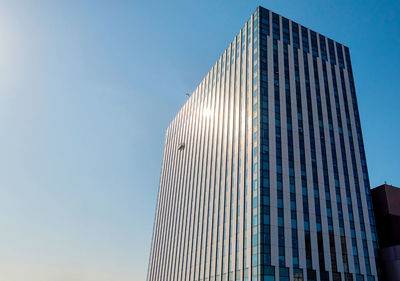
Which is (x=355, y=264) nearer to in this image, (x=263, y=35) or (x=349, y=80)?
(x=349, y=80)

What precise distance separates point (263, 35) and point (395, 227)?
46.4 metres

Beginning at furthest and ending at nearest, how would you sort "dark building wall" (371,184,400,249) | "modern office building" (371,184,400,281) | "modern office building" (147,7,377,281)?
"dark building wall" (371,184,400,249) < "modern office building" (371,184,400,281) < "modern office building" (147,7,377,281)

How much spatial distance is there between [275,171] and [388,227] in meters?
25.6

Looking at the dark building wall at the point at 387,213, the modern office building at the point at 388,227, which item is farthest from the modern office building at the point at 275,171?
the dark building wall at the point at 387,213

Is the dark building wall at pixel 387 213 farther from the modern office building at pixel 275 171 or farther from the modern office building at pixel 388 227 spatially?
the modern office building at pixel 275 171

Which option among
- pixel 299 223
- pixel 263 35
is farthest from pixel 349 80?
pixel 299 223

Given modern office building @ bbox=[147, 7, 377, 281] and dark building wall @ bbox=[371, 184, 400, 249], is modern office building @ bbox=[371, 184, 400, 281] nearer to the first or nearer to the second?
dark building wall @ bbox=[371, 184, 400, 249]

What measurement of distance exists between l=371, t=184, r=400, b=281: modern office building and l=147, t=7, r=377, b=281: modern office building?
8.83 feet

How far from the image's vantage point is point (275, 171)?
57062 mm

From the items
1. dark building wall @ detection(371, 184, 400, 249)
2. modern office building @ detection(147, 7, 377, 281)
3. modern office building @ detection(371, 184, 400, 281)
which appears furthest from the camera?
dark building wall @ detection(371, 184, 400, 249)

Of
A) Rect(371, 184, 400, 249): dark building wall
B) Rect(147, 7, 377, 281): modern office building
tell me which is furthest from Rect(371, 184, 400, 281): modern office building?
Rect(147, 7, 377, 281): modern office building

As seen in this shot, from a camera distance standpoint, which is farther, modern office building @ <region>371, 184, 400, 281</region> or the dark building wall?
the dark building wall

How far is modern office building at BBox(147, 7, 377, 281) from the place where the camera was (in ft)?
174

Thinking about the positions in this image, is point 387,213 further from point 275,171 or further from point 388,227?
point 275,171
